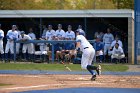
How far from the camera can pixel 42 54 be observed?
79.4 feet

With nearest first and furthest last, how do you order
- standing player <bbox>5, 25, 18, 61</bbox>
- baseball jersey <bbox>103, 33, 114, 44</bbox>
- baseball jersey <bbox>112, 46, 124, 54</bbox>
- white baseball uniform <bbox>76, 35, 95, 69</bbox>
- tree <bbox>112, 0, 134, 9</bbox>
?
white baseball uniform <bbox>76, 35, 95, 69</bbox> → baseball jersey <bbox>112, 46, 124, 54</bbox> → standing player <bbox>5, 25, 18, 61</bbox> → baseball jersey <bbox>103, 33, 114, 44</bbox> → tree <bbox>112, 0, 134, 9</bbox>

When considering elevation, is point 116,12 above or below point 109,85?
above

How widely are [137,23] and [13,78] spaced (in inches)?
378

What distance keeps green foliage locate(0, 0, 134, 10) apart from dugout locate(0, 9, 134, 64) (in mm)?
8596

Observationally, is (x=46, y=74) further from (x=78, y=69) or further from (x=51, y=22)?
(x=51, y=22)

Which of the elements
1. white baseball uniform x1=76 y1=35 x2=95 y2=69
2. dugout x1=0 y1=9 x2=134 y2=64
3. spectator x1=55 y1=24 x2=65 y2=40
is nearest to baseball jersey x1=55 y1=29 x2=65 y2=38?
spectator x1=55 y1=24 x2=65 y2=40

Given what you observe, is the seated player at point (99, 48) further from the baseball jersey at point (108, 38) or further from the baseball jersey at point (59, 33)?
the baseball jersey at point (59, 33)

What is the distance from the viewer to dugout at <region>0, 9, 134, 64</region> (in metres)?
25.4

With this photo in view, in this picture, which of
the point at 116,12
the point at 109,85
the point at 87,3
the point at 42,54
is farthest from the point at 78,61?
the point at 87,3

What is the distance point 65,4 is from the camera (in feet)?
160

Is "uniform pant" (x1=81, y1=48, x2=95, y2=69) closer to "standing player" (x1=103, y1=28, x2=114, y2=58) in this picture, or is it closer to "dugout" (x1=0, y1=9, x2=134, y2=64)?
"standing player" (x1=103, y1=28, x2=114, y2=58)

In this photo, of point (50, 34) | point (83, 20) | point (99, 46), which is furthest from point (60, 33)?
point (83, 20)

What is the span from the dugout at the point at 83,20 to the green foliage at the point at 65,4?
8596mm

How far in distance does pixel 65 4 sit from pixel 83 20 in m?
21.0
